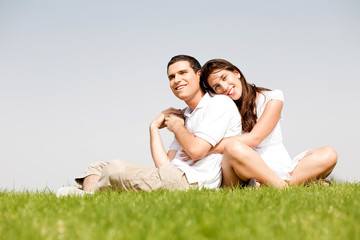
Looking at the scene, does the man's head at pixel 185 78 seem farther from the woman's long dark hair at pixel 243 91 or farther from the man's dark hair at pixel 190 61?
the woman's long dark hair at pixel 243 91

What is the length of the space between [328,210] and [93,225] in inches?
78.3

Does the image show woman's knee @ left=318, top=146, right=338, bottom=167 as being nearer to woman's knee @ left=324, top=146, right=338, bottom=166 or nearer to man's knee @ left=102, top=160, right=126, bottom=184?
woman's knee @ left=324, top=146, right=338, bottom=166

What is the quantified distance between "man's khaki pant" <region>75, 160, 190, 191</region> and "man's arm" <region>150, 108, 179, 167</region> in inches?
33.1

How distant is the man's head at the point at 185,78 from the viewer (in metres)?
5.54

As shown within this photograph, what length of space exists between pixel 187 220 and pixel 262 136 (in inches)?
114

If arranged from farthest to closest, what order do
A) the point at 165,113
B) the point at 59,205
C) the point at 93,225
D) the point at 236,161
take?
the point at 165,113 < the point at 236,161 < the point at 59,205 < the point at 93,225

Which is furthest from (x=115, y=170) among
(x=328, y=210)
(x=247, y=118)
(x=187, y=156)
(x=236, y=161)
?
(x=328, y=210)

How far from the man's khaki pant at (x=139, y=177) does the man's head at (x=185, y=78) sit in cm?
129

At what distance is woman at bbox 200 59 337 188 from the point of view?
508 cm

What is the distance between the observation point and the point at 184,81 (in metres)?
5.56

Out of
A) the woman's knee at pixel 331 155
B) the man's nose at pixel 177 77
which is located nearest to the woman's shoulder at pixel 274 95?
the woman's knee at pixel 331 155

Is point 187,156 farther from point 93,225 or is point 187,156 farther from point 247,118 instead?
point 93,225

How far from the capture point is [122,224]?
97.8 inches

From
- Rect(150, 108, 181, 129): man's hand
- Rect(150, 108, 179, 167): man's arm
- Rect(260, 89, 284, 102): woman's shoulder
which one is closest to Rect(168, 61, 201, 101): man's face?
Rect(150, 108, 181, 129): man's hand
